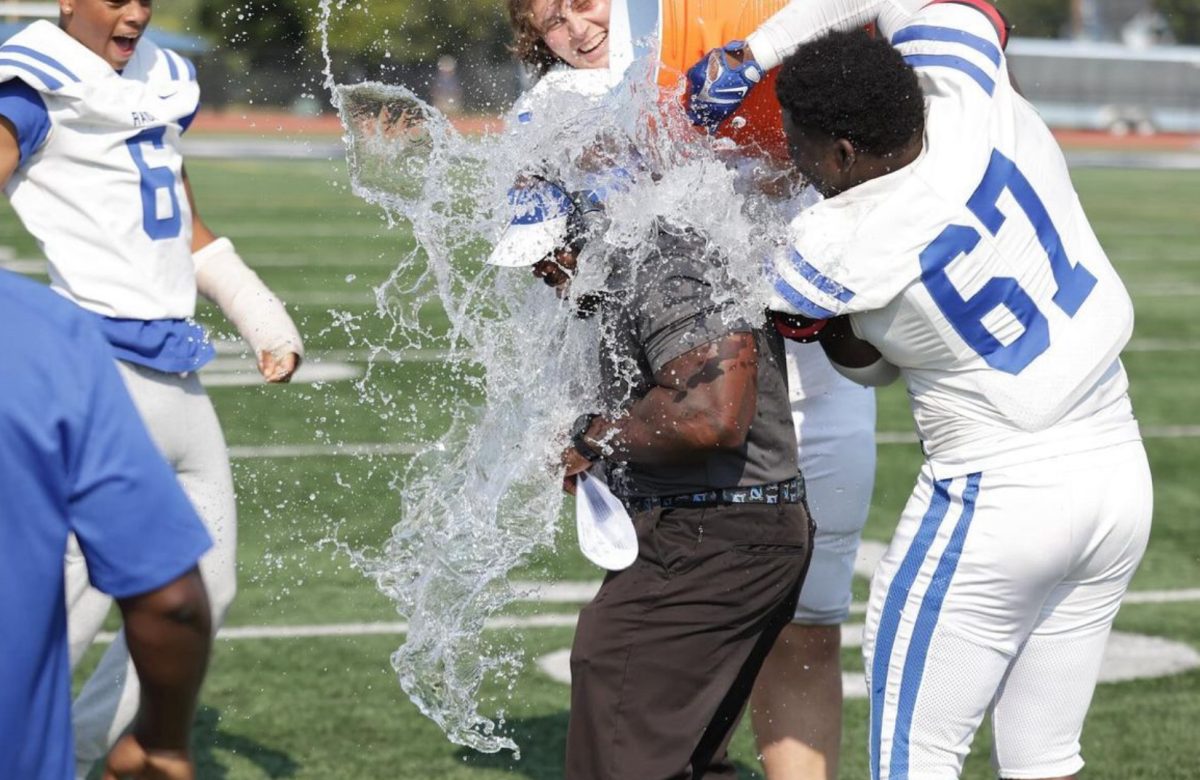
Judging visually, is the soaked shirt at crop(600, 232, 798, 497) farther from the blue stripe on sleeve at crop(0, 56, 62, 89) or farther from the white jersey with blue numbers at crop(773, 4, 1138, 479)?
the blue stripe on sleeve at crop(0, 56, 62, 89)

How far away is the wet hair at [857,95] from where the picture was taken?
111 inches

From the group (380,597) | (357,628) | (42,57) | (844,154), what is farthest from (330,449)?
(844,154)

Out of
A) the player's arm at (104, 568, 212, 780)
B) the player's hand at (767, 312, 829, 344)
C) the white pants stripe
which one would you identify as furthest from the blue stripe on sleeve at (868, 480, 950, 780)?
the player's arm at (104, 568, 212, 780)

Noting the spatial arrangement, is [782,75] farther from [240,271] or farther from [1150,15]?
[1150,15]

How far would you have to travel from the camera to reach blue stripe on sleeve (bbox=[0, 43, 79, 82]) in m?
3.42

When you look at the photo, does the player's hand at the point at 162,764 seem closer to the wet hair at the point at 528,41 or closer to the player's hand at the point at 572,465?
the player's hand at the point at 572,465

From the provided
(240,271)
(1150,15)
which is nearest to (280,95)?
(1150,15)

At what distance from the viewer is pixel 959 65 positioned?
2.93 metres

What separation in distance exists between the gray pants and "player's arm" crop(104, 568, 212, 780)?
142cm

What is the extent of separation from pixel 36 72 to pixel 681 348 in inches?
56.9

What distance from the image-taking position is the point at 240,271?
3.96 meters

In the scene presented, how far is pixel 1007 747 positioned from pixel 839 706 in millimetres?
913

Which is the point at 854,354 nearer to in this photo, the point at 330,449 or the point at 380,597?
the point at 380,597

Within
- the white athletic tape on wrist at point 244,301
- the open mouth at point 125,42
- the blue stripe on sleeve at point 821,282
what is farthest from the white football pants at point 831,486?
the open mouth at point 125,42
